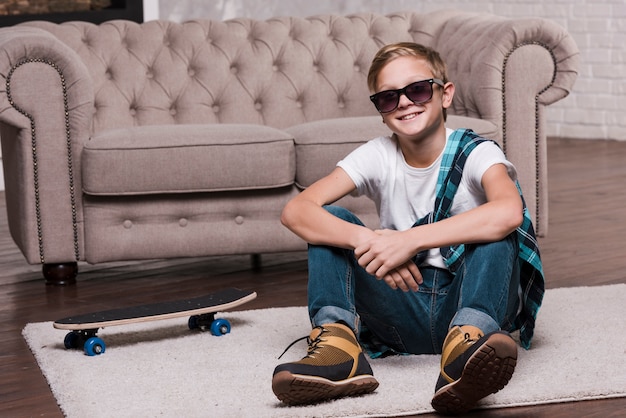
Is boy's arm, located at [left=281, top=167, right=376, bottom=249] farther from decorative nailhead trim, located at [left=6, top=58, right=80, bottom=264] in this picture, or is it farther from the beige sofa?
decorative nailhead trim, located at [left=6, top=58, right=80, bottom=264]

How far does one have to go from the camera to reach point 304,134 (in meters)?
3.21

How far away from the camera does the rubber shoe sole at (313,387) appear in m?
1.85

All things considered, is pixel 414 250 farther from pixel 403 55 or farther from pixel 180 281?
pixel 180 281

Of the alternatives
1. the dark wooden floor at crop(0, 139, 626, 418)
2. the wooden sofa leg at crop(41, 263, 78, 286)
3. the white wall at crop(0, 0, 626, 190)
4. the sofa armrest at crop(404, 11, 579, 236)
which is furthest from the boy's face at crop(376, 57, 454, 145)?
the white wall at crop(0, 0, 626, 190)

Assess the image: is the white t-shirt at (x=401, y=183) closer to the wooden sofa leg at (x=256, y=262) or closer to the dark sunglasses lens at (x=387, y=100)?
the dark sunglasses lens at (x=387, y=100)

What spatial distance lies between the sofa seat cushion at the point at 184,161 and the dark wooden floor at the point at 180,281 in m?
0.29

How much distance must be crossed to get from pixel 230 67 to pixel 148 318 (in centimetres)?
151

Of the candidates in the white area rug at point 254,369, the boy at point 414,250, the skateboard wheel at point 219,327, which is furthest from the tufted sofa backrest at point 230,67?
the boy at point 414,250

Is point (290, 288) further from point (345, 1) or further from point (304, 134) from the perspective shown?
point (345, 1)

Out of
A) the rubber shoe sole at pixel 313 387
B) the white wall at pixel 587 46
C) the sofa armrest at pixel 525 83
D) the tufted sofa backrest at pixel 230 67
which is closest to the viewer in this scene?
the rubber shoe sole at pixel 313 387

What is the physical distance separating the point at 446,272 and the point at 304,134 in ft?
3.82

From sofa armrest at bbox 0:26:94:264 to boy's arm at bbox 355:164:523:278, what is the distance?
1376mm

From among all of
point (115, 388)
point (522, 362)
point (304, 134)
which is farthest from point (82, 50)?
point (522, 362)

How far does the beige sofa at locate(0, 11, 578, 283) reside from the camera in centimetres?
309
